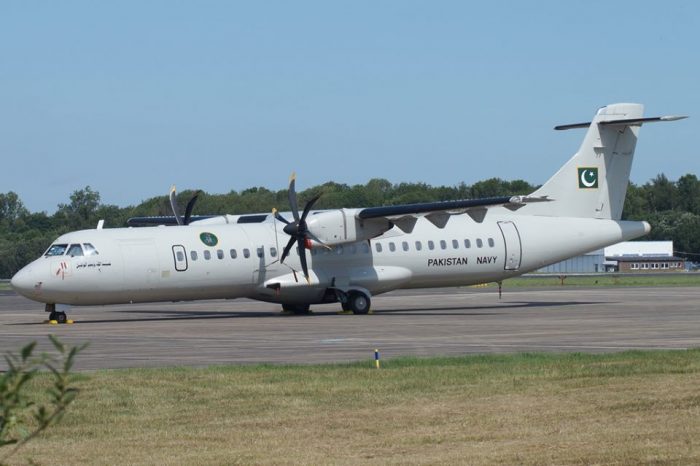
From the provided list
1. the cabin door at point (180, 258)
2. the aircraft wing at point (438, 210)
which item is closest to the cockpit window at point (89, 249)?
the cabin door at point (180, 258)

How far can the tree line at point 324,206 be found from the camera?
104 m

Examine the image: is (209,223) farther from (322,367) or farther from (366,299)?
(322,367)

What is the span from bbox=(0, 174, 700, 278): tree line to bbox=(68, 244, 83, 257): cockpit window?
64.4 m

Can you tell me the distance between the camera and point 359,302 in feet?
116

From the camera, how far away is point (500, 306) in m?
40.0

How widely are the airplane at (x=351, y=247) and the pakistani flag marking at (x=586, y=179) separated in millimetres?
35

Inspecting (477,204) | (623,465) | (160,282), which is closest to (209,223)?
(160,282)

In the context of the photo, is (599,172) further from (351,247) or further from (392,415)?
(392,415)

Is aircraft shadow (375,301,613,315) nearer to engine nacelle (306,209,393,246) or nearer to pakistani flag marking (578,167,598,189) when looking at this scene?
engine nacelle (306,209,393,246)

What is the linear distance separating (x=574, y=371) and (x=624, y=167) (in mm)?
24794

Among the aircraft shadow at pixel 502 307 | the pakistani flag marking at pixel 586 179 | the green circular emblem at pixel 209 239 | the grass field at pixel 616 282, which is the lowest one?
the grass field at pixel 616 282

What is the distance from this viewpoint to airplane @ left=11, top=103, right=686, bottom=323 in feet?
108

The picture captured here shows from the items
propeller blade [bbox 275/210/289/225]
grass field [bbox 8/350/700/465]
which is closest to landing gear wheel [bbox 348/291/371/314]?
propeller blade [bbox 275/210/289/225]

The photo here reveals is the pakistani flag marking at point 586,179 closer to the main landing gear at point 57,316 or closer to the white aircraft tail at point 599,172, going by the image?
the white aircraft tail at point 599,172
